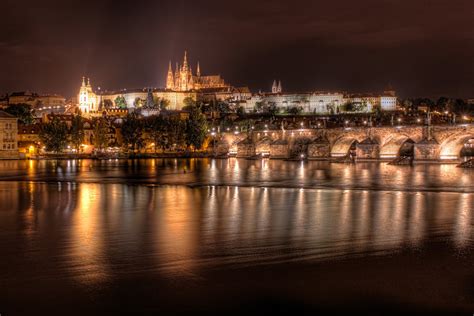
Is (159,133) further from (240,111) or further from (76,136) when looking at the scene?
(240,111)

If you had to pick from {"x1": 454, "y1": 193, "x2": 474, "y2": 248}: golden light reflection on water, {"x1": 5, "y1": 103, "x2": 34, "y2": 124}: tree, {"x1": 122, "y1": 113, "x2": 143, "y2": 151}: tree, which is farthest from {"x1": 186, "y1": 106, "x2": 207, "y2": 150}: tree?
{"x1": 454, "y1": 193, "x2": 474, "y2": 248}: golden light reflection on water

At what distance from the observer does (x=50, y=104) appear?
133250 mm

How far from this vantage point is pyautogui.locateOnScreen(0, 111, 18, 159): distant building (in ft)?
186

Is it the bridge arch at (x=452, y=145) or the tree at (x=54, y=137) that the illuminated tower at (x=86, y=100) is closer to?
the tree at (x=54, y=137)

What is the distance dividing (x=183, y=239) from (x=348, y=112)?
370 ft

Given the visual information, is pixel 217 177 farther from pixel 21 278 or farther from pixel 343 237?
pixel 21 278

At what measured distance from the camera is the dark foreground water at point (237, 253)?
9.11m

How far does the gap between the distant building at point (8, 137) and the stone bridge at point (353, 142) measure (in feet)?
71.5

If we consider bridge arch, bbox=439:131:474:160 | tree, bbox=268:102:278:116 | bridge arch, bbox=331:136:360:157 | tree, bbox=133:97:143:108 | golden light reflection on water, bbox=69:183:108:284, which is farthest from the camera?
tree, bbox=133:97:143:108

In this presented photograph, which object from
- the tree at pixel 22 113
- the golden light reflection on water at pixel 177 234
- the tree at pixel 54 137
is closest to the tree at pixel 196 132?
the tree at pixel 54 137

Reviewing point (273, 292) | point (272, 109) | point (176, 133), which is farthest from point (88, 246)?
point (272, 109)

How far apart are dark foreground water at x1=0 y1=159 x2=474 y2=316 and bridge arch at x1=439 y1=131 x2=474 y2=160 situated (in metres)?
21.2

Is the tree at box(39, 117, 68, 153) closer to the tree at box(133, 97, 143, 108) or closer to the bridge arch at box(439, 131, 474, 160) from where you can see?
the bridge arch at box(439, 131, 474, 160)

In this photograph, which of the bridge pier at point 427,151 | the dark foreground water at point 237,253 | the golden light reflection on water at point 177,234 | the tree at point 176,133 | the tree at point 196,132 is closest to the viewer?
the dark foreground water at point 237,253
